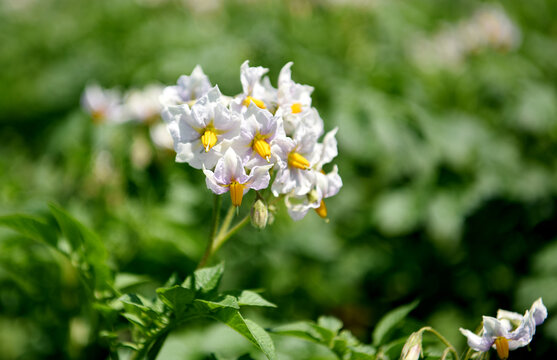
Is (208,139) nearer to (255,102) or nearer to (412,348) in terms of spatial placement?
(255,102)

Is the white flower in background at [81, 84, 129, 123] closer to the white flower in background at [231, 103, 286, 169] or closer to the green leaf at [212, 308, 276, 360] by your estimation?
the white flower in background at [231, 103, 286, 169]

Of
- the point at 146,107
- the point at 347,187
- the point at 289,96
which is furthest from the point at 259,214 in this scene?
the point at 347,187

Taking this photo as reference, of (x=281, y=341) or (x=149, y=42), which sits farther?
(x=149, y=42)

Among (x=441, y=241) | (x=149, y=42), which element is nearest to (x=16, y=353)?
(x=149, y=42)

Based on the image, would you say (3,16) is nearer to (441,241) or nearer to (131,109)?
(131,109)

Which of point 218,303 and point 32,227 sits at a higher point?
point 218,303

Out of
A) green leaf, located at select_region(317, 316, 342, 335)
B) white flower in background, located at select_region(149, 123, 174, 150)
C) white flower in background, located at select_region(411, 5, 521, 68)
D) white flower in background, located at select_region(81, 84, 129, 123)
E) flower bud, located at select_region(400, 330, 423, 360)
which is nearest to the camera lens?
flower bud, located at select_region(400, 330, 423, 360)

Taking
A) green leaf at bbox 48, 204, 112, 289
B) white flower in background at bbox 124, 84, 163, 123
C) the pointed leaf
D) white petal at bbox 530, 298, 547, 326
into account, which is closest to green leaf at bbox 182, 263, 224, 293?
the pointed leaf
